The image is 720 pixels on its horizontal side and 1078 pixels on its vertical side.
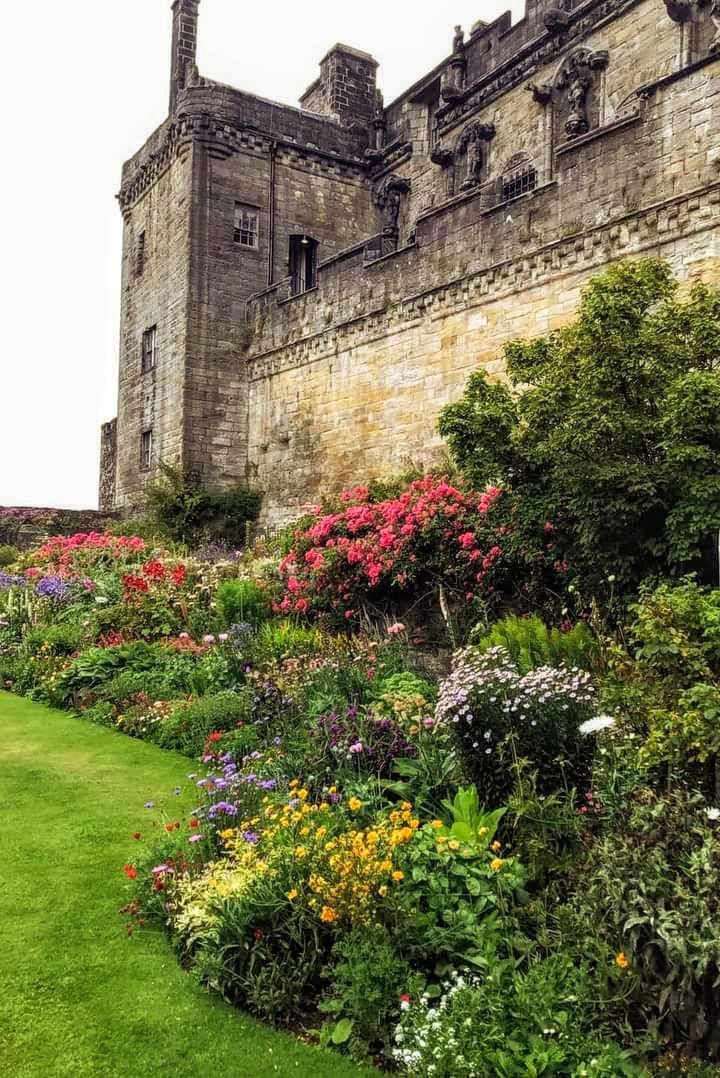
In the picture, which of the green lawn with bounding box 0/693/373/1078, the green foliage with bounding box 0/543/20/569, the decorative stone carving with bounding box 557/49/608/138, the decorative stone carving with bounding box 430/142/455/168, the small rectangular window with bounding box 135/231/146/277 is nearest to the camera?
the green lawn with bounding box 0/693/373/1078

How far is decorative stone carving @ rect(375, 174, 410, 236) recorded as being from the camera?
73.5ft

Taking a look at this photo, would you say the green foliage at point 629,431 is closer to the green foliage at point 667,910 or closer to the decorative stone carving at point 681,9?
the green foliage at point 667,910

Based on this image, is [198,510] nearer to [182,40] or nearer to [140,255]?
[140,255]

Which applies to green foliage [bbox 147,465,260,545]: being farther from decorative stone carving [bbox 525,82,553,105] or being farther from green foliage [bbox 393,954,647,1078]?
green foliage [bbox 393,954,647,1078]

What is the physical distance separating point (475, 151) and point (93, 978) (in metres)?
20.2

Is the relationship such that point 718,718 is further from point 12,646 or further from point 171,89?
point 171,89

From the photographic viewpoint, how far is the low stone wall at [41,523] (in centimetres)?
2204

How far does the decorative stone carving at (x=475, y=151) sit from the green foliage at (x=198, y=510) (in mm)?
9066

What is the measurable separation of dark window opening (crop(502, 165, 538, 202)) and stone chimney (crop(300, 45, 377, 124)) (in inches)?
245

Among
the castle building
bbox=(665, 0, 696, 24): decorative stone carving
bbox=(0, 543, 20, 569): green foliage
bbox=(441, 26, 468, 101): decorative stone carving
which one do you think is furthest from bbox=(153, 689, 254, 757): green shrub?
bbox=(441, 26, 468, 101): decorative stone carving

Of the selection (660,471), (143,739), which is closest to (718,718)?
(660,471)

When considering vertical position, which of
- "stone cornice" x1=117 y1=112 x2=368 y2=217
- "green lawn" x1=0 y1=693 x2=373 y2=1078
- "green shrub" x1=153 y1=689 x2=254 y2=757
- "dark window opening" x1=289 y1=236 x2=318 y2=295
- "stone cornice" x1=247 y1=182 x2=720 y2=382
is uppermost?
"stone cornice" x1=117 y1=112 x2=368 y2=217

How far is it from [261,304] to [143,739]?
47.2 ft

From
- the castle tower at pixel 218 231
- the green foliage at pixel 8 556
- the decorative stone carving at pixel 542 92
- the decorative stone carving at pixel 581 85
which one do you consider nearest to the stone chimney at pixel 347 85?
the castle tower at pixel 218 231
